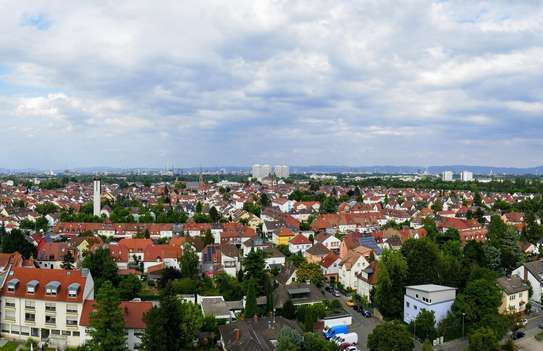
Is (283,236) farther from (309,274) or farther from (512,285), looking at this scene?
(512,285)

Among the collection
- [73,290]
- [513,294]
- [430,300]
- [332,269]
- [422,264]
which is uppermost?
[422,264]

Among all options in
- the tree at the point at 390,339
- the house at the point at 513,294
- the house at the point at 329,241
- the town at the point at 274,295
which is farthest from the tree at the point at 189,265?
the house at the point at 513,294

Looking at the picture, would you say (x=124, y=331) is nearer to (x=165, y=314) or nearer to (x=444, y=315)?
(x=165, y=314)

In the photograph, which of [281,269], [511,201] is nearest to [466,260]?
[281,269]

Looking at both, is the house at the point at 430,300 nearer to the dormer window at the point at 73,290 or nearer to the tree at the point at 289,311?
the tree at the point at 289,311

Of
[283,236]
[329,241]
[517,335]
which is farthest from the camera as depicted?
[283,236]

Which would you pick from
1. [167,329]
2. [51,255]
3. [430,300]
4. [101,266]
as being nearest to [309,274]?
[430,300]

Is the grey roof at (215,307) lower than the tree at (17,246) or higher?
lower

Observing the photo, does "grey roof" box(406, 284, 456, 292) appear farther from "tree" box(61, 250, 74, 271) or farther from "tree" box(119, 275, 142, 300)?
"tree" box(61, 250, 74, 271)
